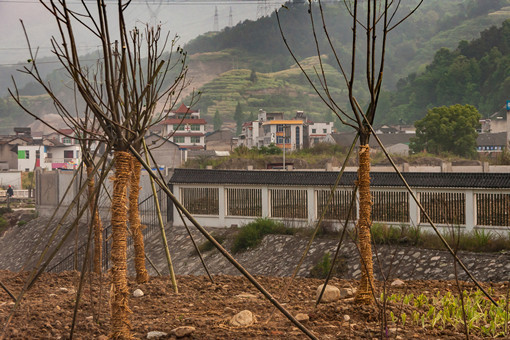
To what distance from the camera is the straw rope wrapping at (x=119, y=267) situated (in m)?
4.41

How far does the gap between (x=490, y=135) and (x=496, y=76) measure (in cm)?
2065

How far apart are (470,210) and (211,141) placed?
79.5m

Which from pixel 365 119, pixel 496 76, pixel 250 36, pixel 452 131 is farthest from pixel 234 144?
pixel 250 36

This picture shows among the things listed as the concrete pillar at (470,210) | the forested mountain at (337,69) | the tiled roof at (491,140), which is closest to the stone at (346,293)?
the concrete pillar at (470,210)

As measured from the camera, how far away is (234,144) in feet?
287

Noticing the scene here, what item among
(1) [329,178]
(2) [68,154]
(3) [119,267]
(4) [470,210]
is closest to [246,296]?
(3) [119,267]

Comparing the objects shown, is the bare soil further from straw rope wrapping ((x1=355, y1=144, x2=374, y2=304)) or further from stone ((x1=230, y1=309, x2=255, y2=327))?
straw rope wrapping ((x1=355, y1=144, x2=374, y2=304))

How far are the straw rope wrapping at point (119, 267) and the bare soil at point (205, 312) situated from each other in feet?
1.31

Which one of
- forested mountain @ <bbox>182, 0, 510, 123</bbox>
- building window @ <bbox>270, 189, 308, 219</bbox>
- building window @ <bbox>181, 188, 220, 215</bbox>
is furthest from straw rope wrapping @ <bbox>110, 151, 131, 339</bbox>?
forested mountain @ <bbox>182, 0, 510, 123</bbox>

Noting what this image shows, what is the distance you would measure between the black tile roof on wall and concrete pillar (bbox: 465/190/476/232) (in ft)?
0.83

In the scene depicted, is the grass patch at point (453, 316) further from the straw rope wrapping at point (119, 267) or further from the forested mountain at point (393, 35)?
the forested mountain at point (393, 35)

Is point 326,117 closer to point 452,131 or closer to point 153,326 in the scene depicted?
point 452,131

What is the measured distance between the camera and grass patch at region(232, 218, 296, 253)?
16047mm

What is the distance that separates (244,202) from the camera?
1786 centimetres
